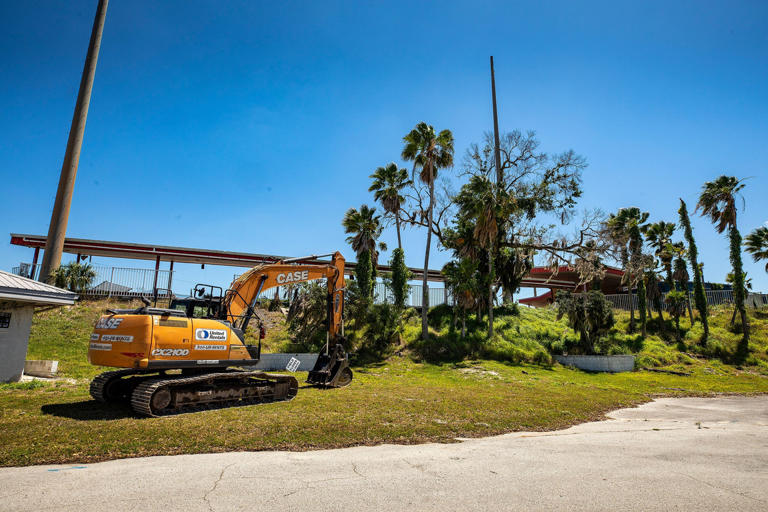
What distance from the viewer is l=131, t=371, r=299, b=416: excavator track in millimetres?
9305

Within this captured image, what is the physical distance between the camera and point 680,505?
15.3 feet

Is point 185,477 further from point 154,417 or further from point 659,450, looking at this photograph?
point 659,450

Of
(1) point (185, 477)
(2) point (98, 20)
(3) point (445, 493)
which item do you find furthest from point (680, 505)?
(2) point (98, 20)

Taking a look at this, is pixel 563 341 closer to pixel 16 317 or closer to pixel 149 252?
pixel 16 317

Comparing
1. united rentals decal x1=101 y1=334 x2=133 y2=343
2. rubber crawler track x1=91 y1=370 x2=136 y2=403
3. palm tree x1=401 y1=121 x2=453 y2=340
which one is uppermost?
palm tree x1=401 y1=121 x2=453 y2=340

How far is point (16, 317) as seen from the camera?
13.1 meters

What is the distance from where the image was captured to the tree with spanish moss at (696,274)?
2956cm

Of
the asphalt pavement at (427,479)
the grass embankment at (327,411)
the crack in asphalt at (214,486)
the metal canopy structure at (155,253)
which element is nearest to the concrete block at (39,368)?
the grass embankment at (327,411)

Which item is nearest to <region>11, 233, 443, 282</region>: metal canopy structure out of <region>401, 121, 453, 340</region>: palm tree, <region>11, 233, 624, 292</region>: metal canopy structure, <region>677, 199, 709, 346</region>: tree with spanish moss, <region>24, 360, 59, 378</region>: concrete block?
<region>11, 233, 624, 292</region>: metal canopy structure

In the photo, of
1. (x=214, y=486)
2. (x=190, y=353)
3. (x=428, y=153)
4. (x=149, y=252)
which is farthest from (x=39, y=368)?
(x=428, y=153)

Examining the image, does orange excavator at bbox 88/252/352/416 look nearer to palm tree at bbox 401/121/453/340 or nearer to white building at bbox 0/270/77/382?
white building at bbox 0/270/77/382

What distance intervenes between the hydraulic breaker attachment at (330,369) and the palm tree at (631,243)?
22.4 m

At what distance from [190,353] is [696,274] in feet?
113

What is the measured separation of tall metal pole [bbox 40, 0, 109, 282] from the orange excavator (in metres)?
13.8
